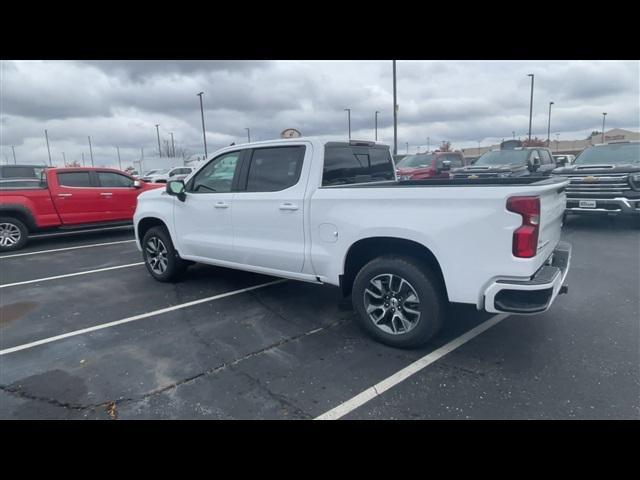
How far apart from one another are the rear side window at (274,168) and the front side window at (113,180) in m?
6.87

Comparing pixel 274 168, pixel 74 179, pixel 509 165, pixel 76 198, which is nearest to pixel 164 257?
pixel 274 168

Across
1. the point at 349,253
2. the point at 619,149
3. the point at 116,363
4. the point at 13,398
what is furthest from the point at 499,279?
the point at 619,149

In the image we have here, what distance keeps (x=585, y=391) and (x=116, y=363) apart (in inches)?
149

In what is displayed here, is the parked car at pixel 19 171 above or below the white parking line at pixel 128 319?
above

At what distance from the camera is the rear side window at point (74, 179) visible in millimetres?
9234

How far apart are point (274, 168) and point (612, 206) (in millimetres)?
7407

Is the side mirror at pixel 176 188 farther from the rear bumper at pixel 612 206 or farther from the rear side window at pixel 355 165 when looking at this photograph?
the rear bumper at pixel 612 206

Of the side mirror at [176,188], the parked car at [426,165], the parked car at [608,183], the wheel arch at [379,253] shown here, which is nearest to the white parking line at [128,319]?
the side mirror at [176,188]

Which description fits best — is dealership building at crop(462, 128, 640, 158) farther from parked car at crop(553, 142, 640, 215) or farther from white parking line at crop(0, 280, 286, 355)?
white parking line at crop(0, 280, 286, 355)

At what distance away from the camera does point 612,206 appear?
320 inches

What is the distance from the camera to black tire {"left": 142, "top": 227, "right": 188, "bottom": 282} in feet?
18.5

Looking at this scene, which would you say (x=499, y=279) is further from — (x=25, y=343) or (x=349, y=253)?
(x=25, y=343)

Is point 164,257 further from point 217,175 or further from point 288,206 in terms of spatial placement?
point 288,206

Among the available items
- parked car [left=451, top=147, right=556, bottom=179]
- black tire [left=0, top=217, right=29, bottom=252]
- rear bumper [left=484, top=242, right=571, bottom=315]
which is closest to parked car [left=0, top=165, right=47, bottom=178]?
black tire [left=0, top=217, right=29, bottom=252]
